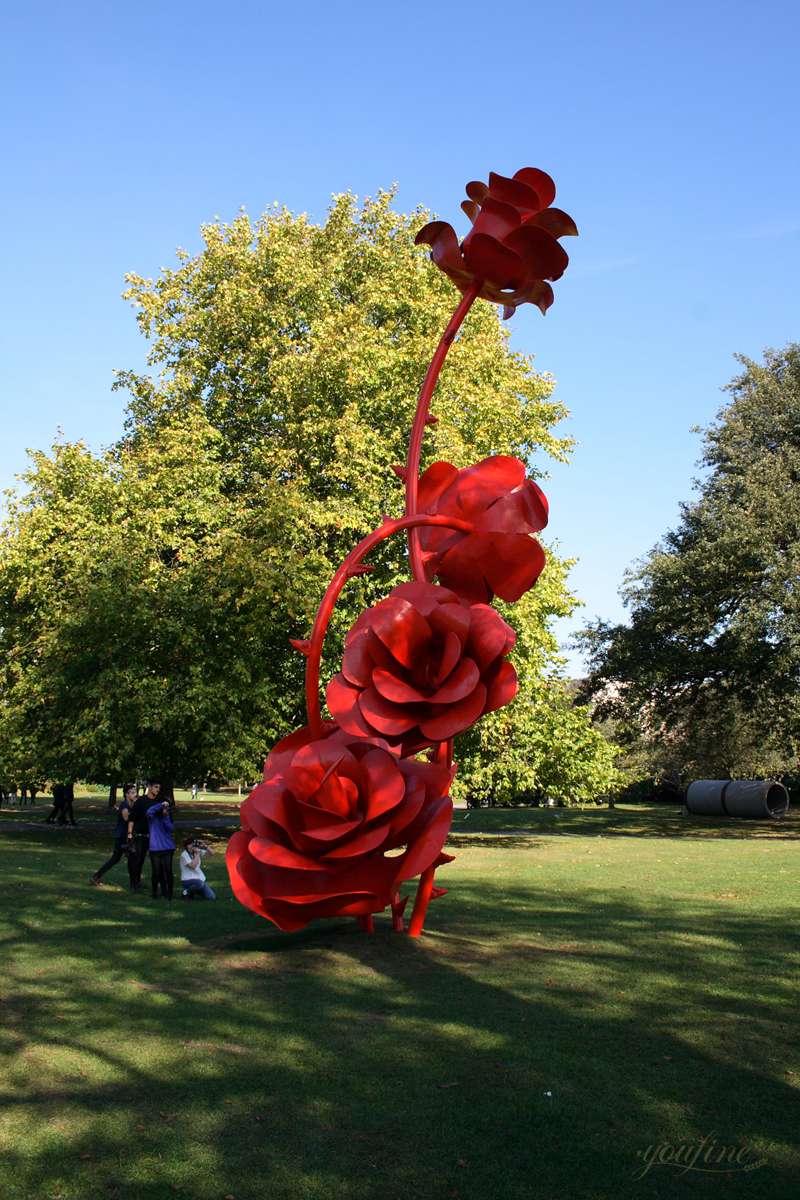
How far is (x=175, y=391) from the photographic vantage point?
29250mm

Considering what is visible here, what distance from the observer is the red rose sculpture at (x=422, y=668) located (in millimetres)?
9719

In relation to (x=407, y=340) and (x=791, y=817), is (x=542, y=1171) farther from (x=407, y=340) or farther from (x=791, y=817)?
(x=791, y=817)

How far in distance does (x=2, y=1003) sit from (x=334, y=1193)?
4566 mm

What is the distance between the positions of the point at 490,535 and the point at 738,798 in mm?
37920

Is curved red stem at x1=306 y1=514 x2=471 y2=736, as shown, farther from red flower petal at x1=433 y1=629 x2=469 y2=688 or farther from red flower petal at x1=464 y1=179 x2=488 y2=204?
red flower petal at x1=464 y1=179 x2=488 y2=204

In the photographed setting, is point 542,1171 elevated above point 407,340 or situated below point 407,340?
below

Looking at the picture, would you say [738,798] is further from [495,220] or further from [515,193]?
[515,193]

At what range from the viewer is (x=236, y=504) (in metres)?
27.0

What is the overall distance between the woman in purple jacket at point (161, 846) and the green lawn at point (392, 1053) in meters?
0.87

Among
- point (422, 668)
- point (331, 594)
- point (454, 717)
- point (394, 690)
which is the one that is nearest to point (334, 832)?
point (394, 690)

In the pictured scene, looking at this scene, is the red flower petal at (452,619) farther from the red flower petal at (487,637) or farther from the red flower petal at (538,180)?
the red flower petal at (538,180)

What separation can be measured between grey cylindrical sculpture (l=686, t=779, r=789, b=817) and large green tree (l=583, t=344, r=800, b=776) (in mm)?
5182

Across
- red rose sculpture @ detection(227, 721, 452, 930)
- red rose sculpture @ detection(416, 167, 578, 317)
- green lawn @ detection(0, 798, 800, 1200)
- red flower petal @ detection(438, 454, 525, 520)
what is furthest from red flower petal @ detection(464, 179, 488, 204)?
green lawn @ detection(0, 798, 800, 1200)

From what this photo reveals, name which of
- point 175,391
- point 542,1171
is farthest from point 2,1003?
point 175,391
